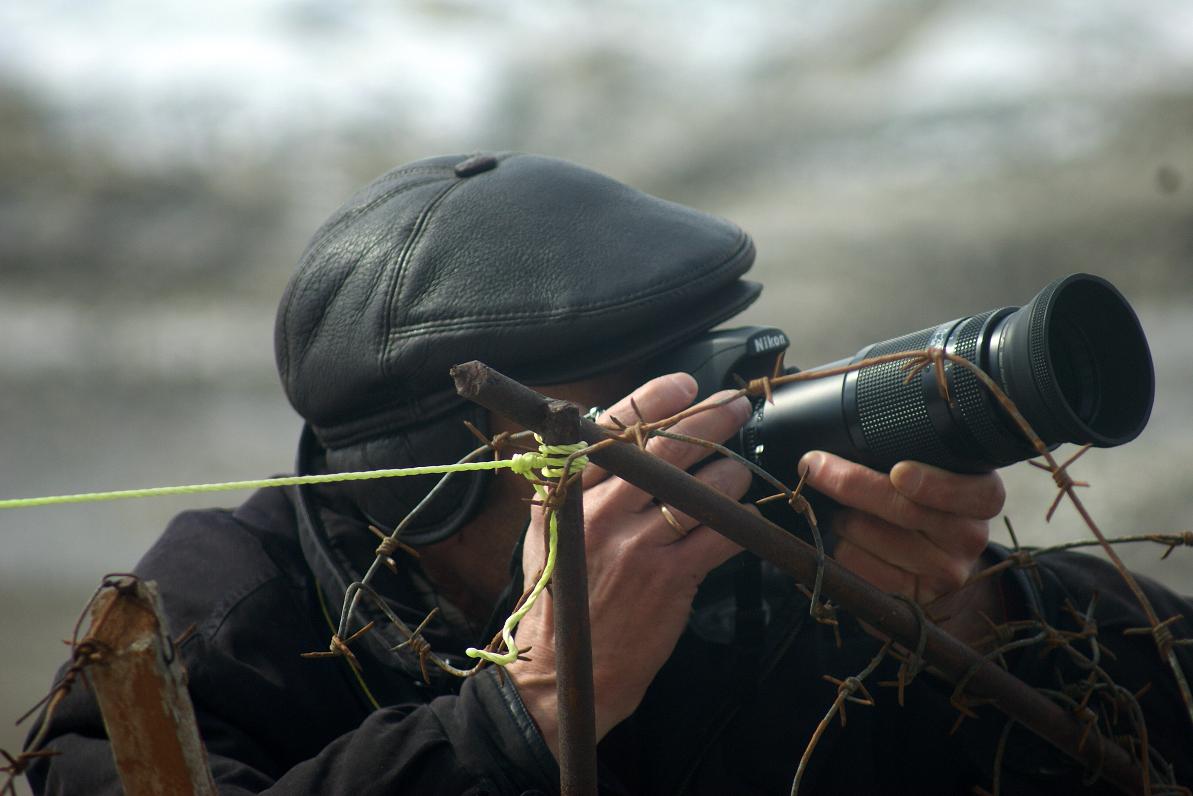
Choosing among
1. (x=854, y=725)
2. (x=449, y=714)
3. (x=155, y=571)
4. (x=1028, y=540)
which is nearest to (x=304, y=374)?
(x=155, y=571)

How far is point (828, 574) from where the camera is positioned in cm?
85

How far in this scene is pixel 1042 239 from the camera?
11.7 feet

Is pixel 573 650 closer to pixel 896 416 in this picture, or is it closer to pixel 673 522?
pixel 673 522

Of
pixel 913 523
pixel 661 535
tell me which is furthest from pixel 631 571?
pixel 913 523

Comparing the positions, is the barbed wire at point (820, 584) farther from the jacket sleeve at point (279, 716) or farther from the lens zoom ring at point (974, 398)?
the jacket sleeve at point (279, 716)

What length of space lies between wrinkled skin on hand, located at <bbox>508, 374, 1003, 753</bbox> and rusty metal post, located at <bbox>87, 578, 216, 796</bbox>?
414 millimetres

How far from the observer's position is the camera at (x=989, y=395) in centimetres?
89

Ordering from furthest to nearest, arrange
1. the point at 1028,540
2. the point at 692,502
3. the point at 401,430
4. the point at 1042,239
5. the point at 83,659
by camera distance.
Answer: the point at 1042,239 → the point at 1028,540 → the point at 401,430 → the point at 692,502 → the point at 83,659

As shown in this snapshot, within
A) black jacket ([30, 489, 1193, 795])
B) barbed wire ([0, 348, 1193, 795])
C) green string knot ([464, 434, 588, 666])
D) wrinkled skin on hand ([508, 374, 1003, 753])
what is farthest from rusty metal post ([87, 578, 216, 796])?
black jacket ([30, 489, 1193, 795])

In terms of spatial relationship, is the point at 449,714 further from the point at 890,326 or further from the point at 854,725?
the point at 890,326

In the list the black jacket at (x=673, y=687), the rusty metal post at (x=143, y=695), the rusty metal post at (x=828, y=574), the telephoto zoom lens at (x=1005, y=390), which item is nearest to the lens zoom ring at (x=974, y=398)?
the telephoto zoom lens at (x=1005, y=390)

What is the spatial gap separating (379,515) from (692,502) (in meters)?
0.74

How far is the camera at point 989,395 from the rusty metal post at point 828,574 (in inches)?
6.3

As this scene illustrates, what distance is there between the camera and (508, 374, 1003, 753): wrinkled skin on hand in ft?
3.39
